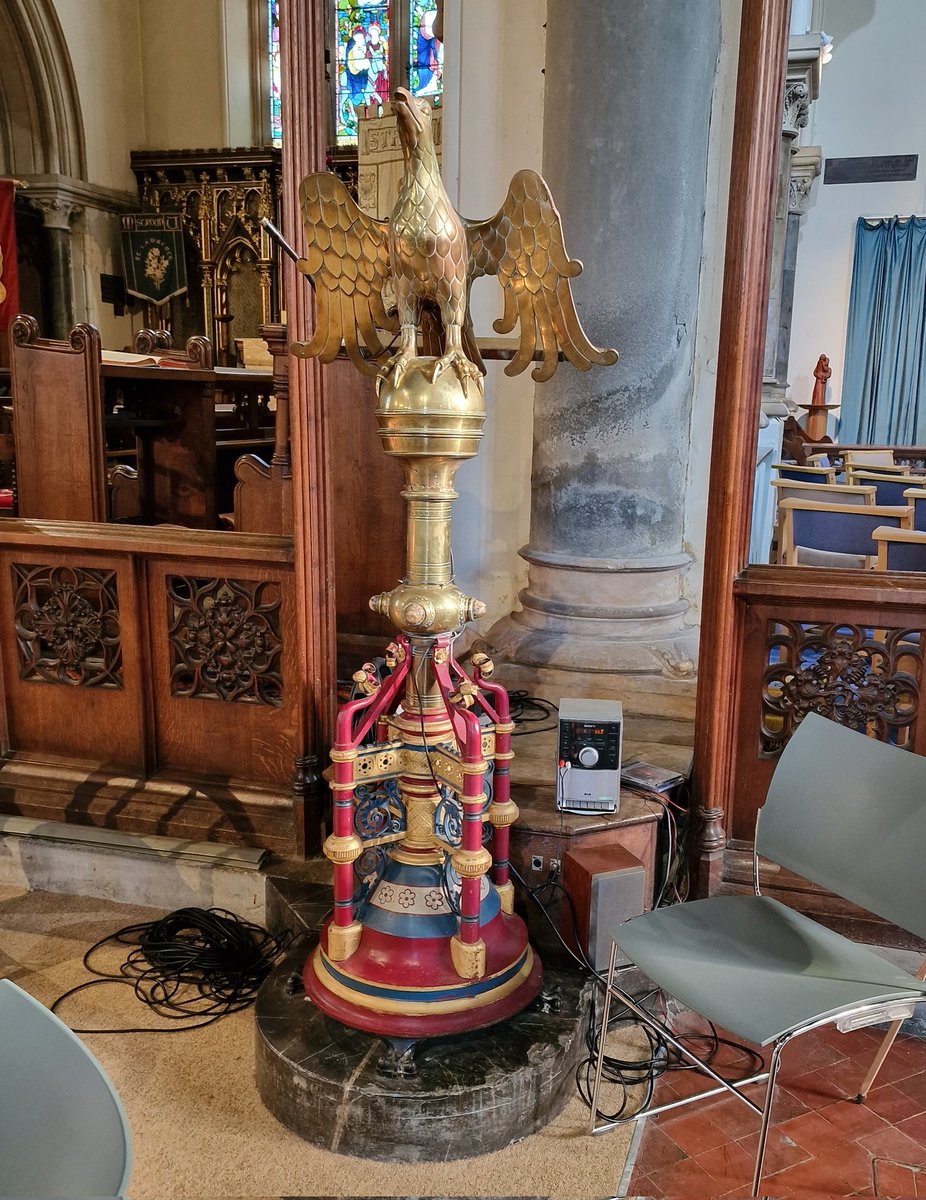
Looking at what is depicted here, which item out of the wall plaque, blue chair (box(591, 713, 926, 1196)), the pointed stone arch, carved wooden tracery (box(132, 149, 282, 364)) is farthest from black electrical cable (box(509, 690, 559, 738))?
the wall plaque

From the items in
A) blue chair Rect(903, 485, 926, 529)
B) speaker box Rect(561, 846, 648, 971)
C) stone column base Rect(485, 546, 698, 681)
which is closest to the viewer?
speaker box Rect(561, 846, 648, 971)

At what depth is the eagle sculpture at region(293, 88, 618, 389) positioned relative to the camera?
187 cm

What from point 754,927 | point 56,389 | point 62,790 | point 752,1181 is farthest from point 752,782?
point 56,389

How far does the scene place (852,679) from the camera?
2.40 meters

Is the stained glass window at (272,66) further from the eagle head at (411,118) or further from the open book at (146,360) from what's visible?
the eagle head at (411,118)

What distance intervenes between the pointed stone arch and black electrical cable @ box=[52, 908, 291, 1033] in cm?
903

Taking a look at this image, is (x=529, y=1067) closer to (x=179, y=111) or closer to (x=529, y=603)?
(x=529, y=603)

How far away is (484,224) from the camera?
2.04 meters

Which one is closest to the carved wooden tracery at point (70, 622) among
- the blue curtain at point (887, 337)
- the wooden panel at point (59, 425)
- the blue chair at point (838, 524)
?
the wooden panel at point (59, 425)

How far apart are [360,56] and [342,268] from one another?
8835 millimetres

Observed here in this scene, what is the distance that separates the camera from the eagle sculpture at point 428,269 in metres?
1.87

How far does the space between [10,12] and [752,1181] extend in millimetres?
10599

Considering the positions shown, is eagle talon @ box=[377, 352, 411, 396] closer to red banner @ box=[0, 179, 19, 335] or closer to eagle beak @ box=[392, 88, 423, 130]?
eagle beak @ box=[392, 88, 423, 130]

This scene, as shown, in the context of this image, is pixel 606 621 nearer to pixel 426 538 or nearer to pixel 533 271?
pixel 426 538
